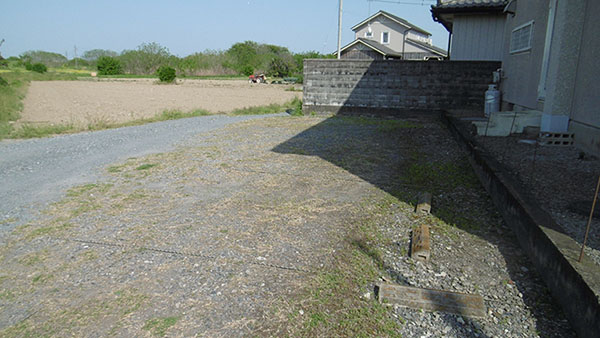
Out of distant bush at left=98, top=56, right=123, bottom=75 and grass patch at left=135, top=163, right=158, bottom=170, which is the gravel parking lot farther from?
distant bush at left=98, top=56, right=123, bottom=75

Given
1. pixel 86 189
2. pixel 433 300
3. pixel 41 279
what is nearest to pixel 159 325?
pixel 41 279

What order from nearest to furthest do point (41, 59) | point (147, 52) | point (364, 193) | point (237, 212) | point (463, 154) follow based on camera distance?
point (237, 212) → point (364, 193) → point (463, 154) → point (147, 52) → point (41, 59)

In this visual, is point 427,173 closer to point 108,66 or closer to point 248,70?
point 248,70

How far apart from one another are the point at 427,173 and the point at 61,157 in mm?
6250

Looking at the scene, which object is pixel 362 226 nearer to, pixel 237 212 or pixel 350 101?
pixel 237 212

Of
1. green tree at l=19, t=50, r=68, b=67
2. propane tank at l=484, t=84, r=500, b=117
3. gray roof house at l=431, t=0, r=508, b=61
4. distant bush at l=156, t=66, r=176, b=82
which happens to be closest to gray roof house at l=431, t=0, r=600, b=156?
propane tank at l=484, t=84, r=500, b=117

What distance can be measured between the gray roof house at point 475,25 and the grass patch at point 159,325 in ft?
40.3

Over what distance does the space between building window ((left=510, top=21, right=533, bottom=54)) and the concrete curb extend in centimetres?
485

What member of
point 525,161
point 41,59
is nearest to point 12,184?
point 525,161

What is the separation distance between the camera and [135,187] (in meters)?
5.29

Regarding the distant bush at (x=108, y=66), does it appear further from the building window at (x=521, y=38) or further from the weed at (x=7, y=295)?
the weed at (x=7, y=295)

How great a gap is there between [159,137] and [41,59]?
107 m

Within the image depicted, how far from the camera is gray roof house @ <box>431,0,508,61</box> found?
39.9ft

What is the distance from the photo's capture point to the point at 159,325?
2391mm
